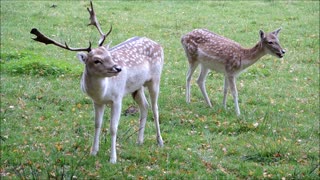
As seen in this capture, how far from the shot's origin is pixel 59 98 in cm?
977

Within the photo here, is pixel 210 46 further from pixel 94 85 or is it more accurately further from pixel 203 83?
pixel 94 85

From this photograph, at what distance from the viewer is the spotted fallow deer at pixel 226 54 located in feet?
32.7

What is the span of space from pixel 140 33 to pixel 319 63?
4458 millimetres

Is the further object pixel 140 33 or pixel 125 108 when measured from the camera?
pixel 140 33

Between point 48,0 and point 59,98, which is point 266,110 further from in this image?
point 48,0

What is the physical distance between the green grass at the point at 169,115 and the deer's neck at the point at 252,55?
73 centimetres

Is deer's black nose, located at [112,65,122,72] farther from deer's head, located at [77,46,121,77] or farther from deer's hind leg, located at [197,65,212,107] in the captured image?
deer's hind leg, located at [197,65,212,107]

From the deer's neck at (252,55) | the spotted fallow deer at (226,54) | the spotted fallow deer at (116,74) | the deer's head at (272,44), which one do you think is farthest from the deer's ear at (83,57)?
the deer's head at (272,44)

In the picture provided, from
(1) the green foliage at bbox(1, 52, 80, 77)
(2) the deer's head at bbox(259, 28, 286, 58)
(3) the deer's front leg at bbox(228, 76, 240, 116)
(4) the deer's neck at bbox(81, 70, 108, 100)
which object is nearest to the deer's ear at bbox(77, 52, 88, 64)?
(4) the deer's neck at bbox(81, 70, 108, 100)

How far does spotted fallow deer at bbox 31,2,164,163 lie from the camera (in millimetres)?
6527

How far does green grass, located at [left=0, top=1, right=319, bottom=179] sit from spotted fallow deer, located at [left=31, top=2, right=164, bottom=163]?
1.27 ft

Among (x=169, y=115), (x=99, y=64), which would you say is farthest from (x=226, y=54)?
(x=99, y=64)

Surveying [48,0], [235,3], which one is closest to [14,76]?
[48,0]

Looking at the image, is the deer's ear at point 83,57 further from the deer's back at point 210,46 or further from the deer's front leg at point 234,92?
the deer's back at point 210,46
